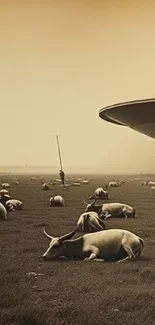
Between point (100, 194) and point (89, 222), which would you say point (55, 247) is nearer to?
point (89, 222)

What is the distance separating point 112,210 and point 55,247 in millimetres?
250

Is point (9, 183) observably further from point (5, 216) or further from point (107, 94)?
point (107, 94)

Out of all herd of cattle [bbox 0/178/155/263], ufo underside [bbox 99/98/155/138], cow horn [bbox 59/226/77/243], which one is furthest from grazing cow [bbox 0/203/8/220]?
ufo underside [bbox 99/98/155/138]

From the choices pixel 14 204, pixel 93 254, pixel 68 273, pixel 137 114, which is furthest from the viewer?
pixel 14 204

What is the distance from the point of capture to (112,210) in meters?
1.67

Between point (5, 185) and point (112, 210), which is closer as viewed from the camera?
point (112, 210)

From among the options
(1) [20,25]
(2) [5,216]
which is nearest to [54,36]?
(1) [20,25]

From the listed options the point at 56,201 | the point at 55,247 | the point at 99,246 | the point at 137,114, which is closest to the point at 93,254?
the point at 99,246

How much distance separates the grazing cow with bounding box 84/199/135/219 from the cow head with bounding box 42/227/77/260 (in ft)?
0.44

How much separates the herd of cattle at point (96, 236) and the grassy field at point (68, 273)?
22mm

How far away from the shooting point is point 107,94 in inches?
71.2

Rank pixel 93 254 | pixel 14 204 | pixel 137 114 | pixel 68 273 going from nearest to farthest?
1. pixel 137 114
2. pixel 68 273
3. pixel 93 254
4. pixel 14 204

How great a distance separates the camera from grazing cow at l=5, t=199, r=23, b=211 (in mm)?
1689

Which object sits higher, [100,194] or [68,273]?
[100,194]
